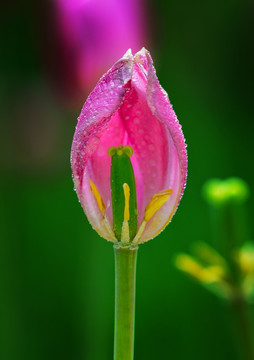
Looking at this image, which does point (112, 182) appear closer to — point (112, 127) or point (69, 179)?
point (112, 127)

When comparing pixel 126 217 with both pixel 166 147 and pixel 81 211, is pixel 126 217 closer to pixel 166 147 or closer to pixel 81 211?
pixel 166 147

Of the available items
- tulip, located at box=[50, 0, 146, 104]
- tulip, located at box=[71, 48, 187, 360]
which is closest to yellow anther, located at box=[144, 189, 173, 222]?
tulip, located at box=[71, 48, 187, 360]

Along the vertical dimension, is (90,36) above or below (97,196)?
above

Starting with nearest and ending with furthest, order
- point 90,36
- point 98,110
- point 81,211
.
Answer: point 98,110
point 90,36
point 81,211

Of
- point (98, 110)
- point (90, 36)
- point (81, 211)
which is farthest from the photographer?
point (81, 211)

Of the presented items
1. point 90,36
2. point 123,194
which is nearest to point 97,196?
point 123,194

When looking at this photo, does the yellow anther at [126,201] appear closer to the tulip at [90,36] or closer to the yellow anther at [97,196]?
the yellow anther at [97,196]

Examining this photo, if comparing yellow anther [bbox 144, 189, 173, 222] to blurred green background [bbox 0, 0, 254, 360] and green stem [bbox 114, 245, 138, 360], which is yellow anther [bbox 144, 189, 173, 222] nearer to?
green stem [bbox 114, 245, 138, 360]

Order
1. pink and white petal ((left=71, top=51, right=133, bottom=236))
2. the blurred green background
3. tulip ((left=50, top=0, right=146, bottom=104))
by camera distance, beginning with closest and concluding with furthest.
→ pink and white petal ((left=71, top=51, right=133, bottom=236)) → tulip ((left=50, top=0, right=146, bottom=104)) → the blurred green background
